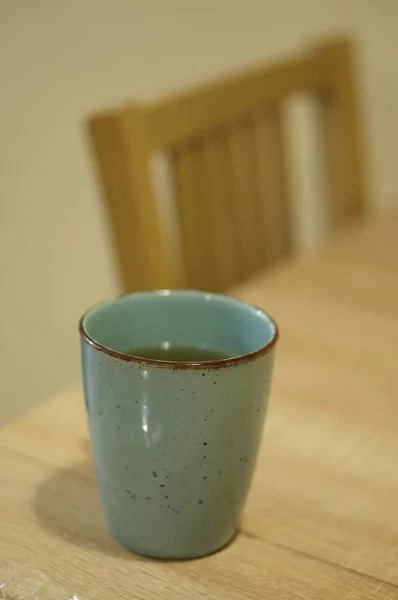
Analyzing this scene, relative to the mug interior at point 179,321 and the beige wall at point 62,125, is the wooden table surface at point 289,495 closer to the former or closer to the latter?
the mug interior at point 179,321

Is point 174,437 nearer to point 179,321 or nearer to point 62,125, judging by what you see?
point 179,321

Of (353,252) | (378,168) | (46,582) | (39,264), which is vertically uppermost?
(46,582)

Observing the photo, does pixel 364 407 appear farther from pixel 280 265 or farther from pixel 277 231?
pixel 277 231

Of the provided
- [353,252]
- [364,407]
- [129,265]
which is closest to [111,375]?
[364,407]

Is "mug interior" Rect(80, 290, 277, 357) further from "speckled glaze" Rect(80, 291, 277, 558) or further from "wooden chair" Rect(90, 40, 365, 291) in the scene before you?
"wooden chair" Rect(90, 40, 365, 291)

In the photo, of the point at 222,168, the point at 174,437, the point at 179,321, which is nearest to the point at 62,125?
the point at 222,168

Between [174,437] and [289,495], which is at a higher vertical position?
[174,437]
